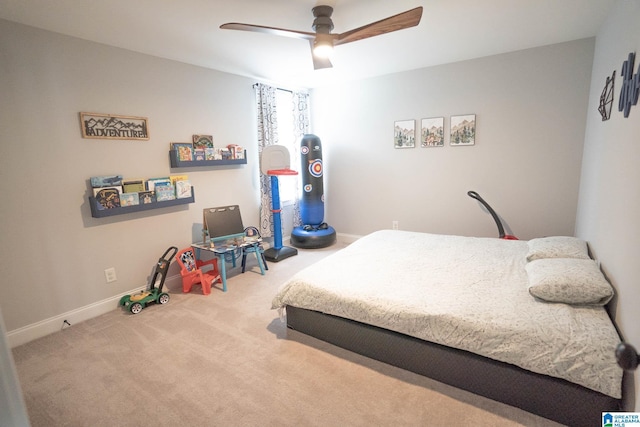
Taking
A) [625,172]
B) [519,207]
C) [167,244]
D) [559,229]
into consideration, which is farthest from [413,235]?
[167,244]

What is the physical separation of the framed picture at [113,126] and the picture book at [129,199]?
0.55 m

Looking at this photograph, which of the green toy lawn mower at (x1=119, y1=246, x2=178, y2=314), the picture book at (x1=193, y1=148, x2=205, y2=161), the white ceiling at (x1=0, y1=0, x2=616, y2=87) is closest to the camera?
the white ceiling at (x1=0, y1=0, x2=616, y2=87)

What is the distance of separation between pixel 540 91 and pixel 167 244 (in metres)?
4.37

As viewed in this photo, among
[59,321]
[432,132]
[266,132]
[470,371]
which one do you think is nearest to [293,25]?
[266,132]

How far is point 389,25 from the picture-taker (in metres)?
2.05

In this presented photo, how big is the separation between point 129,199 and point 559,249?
3680 millimetres

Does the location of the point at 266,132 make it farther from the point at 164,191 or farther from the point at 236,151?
the point at 164,191

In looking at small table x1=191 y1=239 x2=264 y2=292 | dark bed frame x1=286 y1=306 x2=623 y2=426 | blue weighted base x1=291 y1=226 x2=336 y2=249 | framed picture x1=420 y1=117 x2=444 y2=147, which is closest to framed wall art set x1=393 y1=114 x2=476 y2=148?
framed picture x1=420 y1=117 x2=444 y2=147

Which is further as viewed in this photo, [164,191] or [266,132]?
[266,132]

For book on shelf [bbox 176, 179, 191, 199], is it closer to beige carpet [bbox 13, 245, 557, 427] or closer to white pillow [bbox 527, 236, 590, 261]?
beige carpet [bbox 13, 245, 557, 427]

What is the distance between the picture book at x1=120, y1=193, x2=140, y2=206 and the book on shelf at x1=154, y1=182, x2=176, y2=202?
0.21 metres

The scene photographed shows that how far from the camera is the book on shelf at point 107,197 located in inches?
106

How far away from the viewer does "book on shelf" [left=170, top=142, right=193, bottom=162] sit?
3287 millimetres

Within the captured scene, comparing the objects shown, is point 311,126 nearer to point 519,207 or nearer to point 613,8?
point 519,207
